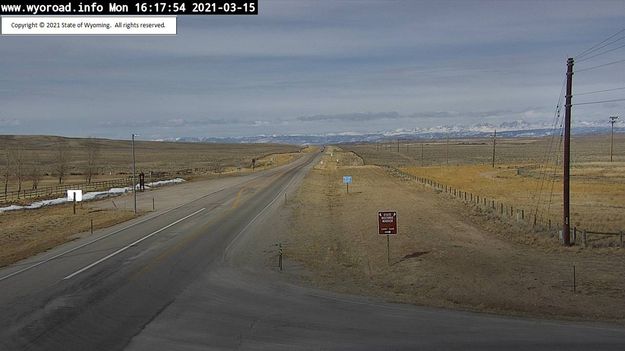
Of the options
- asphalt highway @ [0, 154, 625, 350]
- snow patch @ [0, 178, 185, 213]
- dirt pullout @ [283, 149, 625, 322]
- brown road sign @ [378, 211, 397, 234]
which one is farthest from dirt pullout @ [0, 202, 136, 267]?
brown road sign @ [378, 211, 397, 234]

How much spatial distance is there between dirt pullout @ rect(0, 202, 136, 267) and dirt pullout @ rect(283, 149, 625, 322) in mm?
12313

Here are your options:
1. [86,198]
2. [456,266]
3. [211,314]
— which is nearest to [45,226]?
[86,198]

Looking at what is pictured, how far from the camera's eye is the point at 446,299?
17.7 metres

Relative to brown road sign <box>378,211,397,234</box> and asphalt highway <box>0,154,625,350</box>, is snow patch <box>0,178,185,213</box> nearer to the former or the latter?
asphalt highway <box>0,154,625,350</box>

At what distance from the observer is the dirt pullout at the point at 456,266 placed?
57.3 ft

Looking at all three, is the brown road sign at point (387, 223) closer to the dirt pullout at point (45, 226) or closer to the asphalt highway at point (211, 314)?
the asphalt highway at point (211, 314)

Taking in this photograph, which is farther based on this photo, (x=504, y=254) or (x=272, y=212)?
(x=272, y=212)

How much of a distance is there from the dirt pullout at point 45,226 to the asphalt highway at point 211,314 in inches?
119

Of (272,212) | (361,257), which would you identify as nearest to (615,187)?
(272,212)

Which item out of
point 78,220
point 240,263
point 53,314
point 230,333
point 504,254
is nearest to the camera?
point 230,333

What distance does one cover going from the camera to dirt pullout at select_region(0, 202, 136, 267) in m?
28.6

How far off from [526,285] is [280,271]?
8.89 metres

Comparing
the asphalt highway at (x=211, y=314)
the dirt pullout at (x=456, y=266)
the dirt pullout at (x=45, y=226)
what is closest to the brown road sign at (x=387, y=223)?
the dirt pullout at (x=456, y=266)

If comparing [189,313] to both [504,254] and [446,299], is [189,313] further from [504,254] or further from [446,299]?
[504,254]
